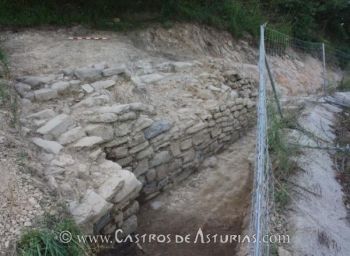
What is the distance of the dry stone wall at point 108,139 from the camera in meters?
3.99

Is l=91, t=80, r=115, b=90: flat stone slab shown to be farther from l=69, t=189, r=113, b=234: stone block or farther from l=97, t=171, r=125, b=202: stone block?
l=69, t=189, r=113, b=234: stone block

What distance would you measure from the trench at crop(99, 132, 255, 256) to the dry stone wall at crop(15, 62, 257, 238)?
0.62 feet

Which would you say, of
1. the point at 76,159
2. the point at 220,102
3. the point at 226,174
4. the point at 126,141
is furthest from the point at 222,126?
the point at 76,159

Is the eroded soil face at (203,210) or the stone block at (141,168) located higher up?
the stone block at (141,168)

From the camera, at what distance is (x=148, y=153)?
16.9ft

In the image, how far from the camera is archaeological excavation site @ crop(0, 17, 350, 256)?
375 centimetres

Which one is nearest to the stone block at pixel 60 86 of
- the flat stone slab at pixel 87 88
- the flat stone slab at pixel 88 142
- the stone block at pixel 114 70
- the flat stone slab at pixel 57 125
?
the flat stone slab at pixel 87 88

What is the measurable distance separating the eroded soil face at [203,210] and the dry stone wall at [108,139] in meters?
0.21

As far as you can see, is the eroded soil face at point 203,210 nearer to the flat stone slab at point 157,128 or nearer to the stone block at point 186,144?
the stone block at point 186,144

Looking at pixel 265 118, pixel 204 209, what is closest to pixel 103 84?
pixel 204 209

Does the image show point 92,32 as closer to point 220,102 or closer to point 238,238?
point 220,102

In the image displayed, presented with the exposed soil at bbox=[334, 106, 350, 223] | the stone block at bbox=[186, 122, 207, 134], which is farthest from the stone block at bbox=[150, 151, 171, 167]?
the exposed soil at bbox=[334, 106, 350, 223]

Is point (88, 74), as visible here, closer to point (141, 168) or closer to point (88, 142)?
point (88, 142)

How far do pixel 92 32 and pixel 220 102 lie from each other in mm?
3100
